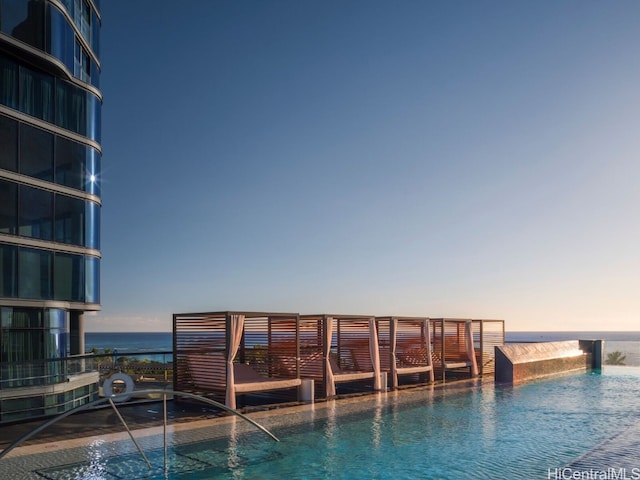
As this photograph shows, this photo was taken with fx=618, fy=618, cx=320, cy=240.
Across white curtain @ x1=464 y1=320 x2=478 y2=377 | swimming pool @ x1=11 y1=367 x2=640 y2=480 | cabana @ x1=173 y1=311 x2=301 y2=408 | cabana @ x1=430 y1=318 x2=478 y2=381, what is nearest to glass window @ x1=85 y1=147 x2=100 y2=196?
cabana @ x1=173 y1=311 x2=301 y2=408

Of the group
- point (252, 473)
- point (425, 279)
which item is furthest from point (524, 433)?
point (425, 279)

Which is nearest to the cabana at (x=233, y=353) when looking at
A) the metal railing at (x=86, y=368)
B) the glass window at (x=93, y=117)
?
the metal railing at (x=86, y=368)

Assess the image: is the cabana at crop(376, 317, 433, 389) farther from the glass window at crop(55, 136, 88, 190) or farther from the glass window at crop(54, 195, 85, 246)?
the glass window at crop(55, 136, 88, 190)

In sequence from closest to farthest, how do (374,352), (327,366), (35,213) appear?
(327,366) → (374,352) → (35,213)

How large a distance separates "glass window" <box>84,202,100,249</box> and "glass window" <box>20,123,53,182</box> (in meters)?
2.30

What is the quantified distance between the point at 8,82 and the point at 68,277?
6.42 m

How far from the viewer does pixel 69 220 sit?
20.7 metres

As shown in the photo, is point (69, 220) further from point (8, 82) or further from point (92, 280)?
point (8, 82)

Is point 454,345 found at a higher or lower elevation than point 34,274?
lower

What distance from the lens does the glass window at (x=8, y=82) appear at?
58.7ft

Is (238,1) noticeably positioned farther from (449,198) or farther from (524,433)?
(524,433)

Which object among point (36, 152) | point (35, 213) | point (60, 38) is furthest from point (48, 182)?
point (60, 38)

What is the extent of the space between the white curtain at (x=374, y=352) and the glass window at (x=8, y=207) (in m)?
10.7

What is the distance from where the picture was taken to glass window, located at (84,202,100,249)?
21.7 m
